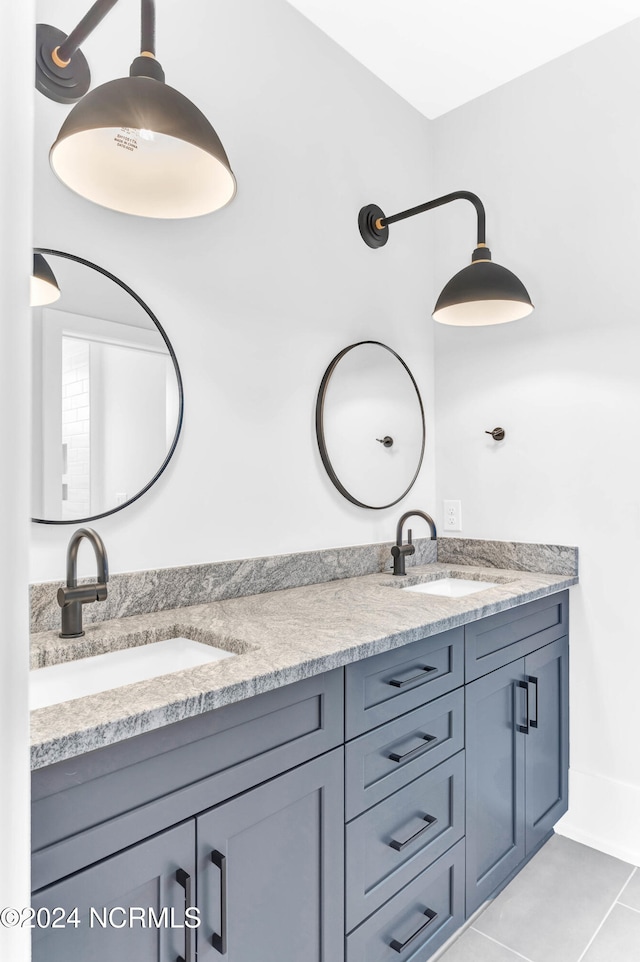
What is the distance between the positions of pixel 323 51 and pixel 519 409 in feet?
4.96

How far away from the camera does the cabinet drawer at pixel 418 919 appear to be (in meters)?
1.29

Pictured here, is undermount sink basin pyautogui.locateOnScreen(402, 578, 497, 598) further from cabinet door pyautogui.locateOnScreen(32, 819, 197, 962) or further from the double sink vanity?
cabinet door pyautogui.locateOnScreen(32, 819, 197, 962)

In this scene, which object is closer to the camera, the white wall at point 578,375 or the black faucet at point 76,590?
the black faucet at point 76,590

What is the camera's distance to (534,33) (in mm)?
2117

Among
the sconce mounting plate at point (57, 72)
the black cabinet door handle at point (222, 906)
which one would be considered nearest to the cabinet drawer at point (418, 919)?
the black cabinet door handle at point (222, 906)

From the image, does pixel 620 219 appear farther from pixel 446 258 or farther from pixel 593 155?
pixel 446 258

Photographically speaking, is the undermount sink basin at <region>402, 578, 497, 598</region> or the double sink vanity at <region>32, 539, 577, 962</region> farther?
the undermount sink basin at <region>402, 578, 497, 598</region>

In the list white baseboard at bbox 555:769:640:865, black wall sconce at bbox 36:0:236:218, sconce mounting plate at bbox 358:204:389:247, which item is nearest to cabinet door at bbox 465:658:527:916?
white baseboard at bbox 555:769:640:865

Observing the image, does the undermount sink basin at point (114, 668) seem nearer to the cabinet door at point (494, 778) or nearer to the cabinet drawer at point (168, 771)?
the cabinet drawer at point (168, 771)

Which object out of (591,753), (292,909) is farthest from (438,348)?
(292,909)

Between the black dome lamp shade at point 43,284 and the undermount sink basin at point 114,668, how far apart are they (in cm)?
82

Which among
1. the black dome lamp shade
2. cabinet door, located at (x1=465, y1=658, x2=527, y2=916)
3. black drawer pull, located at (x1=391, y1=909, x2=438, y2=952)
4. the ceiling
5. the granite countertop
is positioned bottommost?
black drawer pull, located at (x1=391, y1=909, x2=438, y2=952)

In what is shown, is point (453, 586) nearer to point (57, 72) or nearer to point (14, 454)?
point (57, 72)

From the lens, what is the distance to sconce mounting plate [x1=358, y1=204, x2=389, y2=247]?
2.24 m
